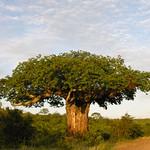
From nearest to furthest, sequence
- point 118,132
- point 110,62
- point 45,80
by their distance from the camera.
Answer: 1. point 45,80
2. point 110,62
3. point 118,132

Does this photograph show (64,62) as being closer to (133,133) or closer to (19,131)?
(19,131)

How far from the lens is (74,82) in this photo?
26.9m

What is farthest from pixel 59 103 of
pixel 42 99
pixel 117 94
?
pixel 117 94

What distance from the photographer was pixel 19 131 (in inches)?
1075

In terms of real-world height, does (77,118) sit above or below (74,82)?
below

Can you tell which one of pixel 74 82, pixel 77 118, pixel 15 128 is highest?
pixel 74 82

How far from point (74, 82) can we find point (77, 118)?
383cm

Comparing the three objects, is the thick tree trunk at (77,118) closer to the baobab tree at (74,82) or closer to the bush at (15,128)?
the baobab tree at (74,82)

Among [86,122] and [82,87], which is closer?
[82,87]

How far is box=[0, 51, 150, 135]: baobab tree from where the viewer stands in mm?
27219

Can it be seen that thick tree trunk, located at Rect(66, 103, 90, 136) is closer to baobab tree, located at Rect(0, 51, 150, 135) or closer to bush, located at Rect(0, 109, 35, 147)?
baobab tree, located at Rect(0, 51, 150, 135)

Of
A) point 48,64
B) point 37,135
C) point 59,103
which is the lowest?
point 37,135

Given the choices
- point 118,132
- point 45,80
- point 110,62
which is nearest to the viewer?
point 45,80

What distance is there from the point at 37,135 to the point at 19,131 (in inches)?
44.5
